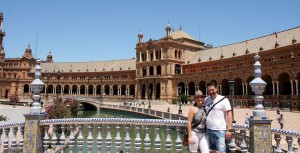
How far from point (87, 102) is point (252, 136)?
57.3 metres

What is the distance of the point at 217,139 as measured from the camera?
6320mm

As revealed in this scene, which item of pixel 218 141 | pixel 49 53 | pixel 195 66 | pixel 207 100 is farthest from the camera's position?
pixel 49 53

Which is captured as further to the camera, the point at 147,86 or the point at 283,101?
the point at 147,86

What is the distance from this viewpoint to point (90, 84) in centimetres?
9275

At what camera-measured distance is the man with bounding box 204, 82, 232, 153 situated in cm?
629

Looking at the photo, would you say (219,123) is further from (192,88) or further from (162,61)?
(162,61)

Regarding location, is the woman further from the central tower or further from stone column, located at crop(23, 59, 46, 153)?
the central tower

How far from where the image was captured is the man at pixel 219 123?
629cm

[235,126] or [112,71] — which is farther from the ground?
[112,71]

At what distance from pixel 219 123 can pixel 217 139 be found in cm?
38

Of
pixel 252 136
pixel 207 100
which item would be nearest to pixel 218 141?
pixel 207 100

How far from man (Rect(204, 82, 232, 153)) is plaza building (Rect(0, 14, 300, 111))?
116ft

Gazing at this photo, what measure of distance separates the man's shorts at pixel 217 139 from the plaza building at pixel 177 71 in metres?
35.4

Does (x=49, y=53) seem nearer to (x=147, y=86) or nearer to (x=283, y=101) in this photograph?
(x=147, y=86)
